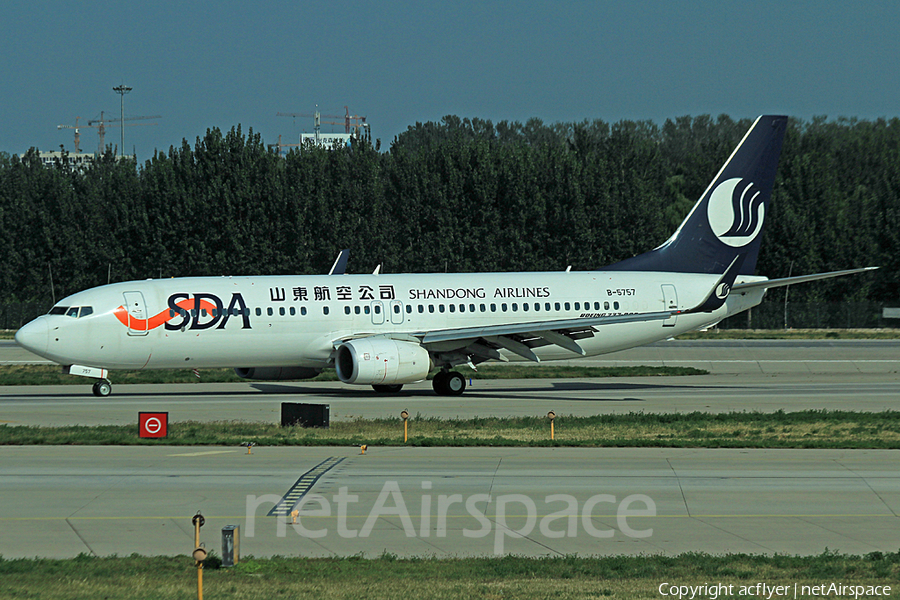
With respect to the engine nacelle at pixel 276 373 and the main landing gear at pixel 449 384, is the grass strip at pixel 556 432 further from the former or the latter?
the engine nacelle at pixel 276 373

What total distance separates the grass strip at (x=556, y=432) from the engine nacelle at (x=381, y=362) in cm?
470

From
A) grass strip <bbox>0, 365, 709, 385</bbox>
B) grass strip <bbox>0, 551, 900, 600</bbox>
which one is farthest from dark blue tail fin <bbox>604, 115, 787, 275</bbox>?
grass strip <bbox>0, 551, 900, 600</bbox>

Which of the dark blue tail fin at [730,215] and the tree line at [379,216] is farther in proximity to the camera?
the tree line at [379,216]

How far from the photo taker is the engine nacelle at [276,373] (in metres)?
39.1

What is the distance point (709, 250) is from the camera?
43406 mm

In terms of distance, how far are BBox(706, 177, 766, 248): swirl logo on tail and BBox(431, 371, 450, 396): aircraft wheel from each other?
1382 centimetres

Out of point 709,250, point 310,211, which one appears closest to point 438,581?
point 709,250

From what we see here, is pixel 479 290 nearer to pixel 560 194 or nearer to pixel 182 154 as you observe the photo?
pixel 560 194

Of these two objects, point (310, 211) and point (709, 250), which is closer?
point (709, 250)

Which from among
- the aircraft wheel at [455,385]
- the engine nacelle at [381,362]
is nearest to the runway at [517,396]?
the aircraft wheel at [455,385]

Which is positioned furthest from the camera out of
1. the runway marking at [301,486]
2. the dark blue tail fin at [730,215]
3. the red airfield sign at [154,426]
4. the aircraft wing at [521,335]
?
the dark blue tail fin at [730,215]

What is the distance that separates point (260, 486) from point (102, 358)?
18.5m

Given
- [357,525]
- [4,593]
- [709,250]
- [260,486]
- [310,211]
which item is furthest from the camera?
[310,211]

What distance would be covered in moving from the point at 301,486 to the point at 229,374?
29161 mm
